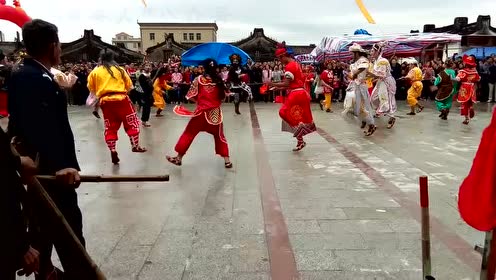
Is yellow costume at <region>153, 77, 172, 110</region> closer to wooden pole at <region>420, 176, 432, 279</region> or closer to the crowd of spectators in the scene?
the crowd of spectators

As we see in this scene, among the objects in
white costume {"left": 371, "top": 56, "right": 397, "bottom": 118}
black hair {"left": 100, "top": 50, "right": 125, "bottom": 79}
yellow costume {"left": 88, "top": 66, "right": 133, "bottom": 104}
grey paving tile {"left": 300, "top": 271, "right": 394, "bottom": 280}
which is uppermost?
black hair {"left": 100, "top": 50, "right": 125, "bottom": 79}

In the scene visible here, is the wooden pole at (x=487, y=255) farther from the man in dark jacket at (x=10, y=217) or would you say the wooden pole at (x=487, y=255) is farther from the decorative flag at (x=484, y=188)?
the man in dark jacket at (x=10, y=217)

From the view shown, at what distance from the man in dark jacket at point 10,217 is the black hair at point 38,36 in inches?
35.3

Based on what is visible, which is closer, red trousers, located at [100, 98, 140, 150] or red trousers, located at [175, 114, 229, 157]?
red trousers, located at [175, 114, 229, 157]

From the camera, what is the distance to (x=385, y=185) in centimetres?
538

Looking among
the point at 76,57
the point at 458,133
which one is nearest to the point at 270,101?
the point at 458,133

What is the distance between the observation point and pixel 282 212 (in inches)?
176

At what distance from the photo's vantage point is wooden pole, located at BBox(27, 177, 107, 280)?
199 centimetres

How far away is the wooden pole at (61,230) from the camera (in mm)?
1987

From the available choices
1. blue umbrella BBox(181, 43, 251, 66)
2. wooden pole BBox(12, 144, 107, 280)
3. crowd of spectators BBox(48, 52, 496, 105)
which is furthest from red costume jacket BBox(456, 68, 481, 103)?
wooden pole BBox(12, 144, 107, 280)

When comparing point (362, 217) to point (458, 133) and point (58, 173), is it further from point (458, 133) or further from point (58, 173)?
point (458, 133)

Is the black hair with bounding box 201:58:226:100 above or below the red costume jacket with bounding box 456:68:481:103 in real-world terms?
above

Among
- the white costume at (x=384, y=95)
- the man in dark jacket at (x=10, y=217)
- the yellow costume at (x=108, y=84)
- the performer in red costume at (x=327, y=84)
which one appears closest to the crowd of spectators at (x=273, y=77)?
the performer in red costume at (x=327, y=84)

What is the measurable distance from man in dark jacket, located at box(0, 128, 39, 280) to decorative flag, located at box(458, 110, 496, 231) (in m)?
2.14
